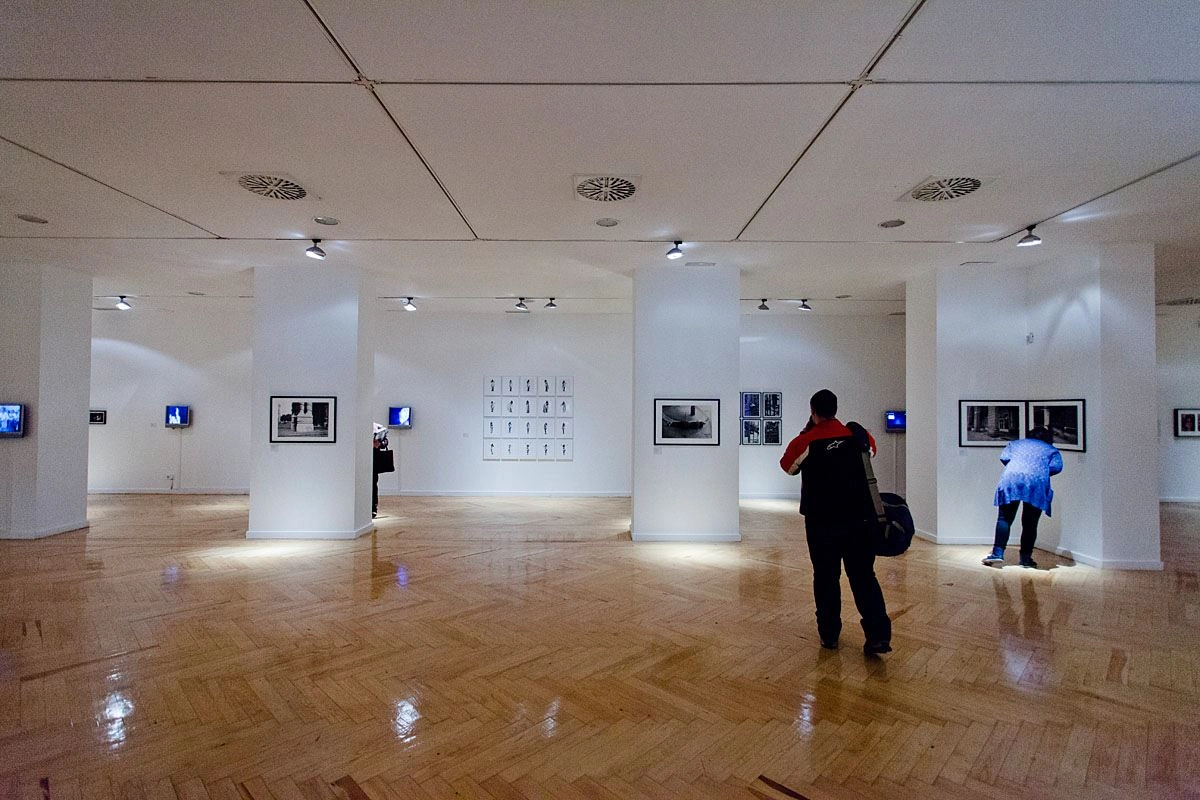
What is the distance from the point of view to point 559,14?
2549mm

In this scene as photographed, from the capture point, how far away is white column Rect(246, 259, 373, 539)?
23.3ft

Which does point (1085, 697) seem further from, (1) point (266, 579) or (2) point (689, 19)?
(1) point (266, 579)

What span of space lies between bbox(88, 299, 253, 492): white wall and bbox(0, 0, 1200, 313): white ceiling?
17.3ft

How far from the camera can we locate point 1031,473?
234 inches

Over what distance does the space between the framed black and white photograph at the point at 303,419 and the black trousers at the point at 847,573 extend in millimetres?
5723

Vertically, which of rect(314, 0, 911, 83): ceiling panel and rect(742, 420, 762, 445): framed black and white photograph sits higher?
rect(314, 0, 911, 83): ceiling panel

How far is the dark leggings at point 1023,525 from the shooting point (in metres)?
5.98

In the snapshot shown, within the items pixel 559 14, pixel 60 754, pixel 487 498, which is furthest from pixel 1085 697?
pixel 487 498

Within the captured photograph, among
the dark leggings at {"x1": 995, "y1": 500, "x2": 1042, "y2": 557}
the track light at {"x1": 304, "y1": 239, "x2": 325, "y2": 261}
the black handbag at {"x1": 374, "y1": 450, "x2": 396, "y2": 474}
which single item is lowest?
the dark leggings at {"x1": 995, "y1": 500, "x2": 1042, "y2": 557}

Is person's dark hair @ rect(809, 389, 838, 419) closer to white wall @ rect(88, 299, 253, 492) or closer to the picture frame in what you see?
white wall @ rect(88, 299, 253, 492)

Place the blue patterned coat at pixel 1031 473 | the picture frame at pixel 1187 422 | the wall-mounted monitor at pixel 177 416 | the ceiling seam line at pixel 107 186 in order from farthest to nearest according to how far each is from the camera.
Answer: the wall-mounted monitor at pixel 177 416
the picture frame at pixel 1187 422
the blue patterned coat at pixel 1031 473
the ceiling seam line at pixel 107 186

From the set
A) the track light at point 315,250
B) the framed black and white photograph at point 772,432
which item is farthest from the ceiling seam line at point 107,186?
the framed black and white photograph at point 772,432

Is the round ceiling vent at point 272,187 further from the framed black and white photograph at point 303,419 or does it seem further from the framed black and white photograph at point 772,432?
the framed black and white photograph at point 772,432

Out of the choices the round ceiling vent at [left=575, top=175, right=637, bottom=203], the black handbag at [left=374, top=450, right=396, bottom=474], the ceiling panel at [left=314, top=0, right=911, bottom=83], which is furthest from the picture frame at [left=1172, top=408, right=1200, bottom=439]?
the black handbag at [left=374, top=450, right=396, bottom=474]
